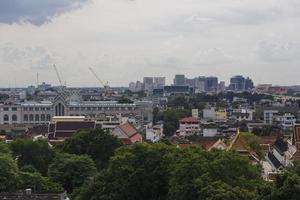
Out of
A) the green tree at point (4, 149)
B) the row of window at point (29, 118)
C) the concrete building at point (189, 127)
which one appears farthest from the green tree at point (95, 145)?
the row of window at point (29, 118)

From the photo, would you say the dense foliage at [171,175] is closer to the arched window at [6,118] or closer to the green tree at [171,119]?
the green tree at [171,119]

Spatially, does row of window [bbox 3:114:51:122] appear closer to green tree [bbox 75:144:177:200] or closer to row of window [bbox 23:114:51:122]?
row of window [bbox 23:114:51:122]

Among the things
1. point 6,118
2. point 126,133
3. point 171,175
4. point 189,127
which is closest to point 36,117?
point 6,118

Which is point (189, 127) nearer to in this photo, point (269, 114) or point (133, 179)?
point (269, 114)

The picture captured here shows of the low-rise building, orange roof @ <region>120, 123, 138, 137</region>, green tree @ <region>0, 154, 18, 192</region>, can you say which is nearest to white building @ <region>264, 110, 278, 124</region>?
orange roof @ <region>120, 123, 138, 137</region>

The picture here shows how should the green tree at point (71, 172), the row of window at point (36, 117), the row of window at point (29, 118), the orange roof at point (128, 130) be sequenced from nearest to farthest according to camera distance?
1. the green tree at point (71, 172)
2. the orange roof at point (128, 130)
3. the row of window at point (36, 117)
4. the row of window at point (29, 118)

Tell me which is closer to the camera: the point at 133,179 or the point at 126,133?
the point at 133,179

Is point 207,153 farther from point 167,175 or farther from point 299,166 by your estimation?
point 299,166
